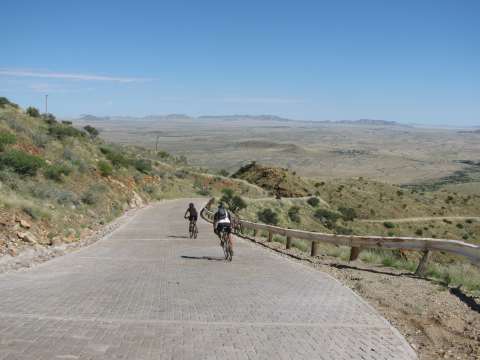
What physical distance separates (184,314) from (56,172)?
21.8 m

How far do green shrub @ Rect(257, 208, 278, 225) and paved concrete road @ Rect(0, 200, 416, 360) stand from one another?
89.5ft

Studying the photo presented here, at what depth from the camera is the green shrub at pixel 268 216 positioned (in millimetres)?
43125

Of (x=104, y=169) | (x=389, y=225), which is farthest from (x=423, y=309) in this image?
(x=389, y=225)

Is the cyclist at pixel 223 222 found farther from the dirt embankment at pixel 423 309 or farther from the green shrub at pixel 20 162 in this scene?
the green shrub at pixel 20 162

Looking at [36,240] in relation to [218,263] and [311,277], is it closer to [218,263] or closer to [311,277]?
[218,263]

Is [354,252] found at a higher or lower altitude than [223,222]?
lower

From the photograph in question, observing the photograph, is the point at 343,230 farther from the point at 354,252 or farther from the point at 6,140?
the point at 354,252

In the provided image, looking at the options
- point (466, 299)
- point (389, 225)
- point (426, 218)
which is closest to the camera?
point (466, 299)

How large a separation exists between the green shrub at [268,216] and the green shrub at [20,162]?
65.4 feet

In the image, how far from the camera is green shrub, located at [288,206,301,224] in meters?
46.8

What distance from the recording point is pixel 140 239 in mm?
21672

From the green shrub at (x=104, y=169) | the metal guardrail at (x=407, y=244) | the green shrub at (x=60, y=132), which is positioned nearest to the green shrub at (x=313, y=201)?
the green shrub at (x=104, y=169)

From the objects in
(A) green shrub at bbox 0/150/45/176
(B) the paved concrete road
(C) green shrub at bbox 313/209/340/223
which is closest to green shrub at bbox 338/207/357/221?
(C) green shrub at bbox 313/209/340/223

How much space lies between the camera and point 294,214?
47844 mm
